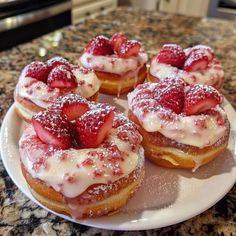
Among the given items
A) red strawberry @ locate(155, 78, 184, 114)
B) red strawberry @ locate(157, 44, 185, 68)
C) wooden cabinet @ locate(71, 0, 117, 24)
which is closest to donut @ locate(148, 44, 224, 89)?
red strawberry @ locate(157, 44, 185, 68)

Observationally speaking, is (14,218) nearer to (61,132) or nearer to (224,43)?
(61,132)

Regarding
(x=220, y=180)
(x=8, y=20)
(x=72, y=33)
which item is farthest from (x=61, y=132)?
(x=8, y=20)

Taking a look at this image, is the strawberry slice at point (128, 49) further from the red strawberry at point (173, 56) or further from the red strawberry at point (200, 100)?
the red strawberry at point (200, 100)

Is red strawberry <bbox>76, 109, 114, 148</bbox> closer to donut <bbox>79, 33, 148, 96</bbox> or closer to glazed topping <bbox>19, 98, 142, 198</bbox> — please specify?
glazed topping <bbox>19, 98, 142, 198</bbox>

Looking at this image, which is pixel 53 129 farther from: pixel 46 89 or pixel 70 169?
pixel 46 89

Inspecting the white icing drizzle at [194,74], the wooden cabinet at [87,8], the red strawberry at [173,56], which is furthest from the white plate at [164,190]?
the wooden cabinet at [87,8]

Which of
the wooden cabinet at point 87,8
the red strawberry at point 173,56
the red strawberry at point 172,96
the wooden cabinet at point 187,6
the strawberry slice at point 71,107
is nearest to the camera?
the strawberry slice at point 71,107
